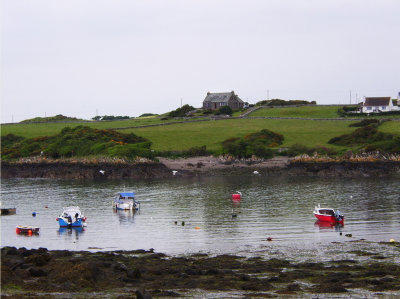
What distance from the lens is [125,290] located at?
28.9m

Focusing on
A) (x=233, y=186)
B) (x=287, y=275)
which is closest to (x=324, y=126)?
(x=233, y=186)

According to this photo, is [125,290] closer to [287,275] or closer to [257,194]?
[287,275]

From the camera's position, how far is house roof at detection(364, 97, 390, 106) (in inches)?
5896

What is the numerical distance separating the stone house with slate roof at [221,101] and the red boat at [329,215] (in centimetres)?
11392

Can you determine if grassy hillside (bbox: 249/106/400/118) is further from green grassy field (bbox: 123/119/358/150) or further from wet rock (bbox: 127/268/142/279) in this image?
wet rock (bbox: 127/268/142/279)

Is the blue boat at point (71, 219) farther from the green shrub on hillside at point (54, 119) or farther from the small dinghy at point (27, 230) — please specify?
the green shrub on hillside at point (54, 119)

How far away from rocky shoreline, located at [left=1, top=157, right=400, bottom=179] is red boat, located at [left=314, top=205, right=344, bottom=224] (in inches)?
1661

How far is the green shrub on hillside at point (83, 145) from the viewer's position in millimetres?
108913

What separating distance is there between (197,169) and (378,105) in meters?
69.2

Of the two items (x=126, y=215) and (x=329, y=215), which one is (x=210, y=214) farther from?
(x=329, y=215)

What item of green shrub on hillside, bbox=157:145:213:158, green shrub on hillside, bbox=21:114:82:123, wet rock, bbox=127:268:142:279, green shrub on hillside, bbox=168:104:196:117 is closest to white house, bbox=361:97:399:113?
green shrub on hillside, bbox=168:104:196:117

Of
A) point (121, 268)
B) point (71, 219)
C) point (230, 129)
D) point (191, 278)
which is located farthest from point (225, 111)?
point (191, 278)

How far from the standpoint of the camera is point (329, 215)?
54844 millimetres

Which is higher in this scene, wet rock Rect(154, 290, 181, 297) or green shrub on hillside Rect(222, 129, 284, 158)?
green shrub on hillside Rect(222, 129, 284, 158)
